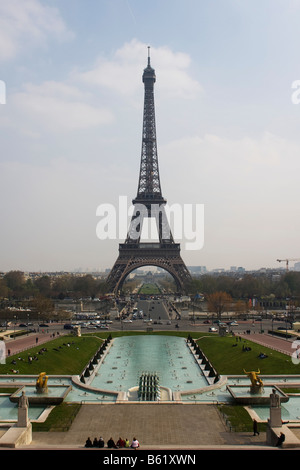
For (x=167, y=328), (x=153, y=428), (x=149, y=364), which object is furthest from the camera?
(x=167, y=328)

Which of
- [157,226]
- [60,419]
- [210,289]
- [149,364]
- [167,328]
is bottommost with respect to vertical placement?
[149,364]

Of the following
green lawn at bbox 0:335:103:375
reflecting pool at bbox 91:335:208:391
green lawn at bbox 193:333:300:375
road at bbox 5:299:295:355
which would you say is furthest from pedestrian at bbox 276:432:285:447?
road at bbox 5:299:295:355

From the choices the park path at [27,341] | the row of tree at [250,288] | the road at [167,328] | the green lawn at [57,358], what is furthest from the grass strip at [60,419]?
the row of tree at [250,288]

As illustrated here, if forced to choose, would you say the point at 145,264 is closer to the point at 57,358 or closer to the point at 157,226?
the point at 157,226

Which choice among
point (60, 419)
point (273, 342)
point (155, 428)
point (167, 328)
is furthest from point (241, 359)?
point (167, 328)

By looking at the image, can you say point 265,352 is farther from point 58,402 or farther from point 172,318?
point 172,318

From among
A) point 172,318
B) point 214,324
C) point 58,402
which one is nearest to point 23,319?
point 172,318
